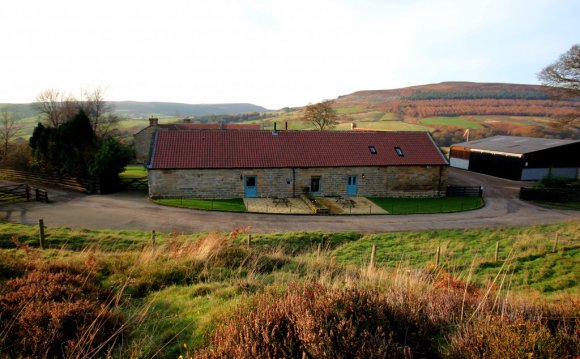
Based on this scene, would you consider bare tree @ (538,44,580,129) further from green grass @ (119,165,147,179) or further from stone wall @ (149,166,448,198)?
green grass @ (119,165,147,179)

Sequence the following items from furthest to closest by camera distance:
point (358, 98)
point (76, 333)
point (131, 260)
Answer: point (358, 98) → point (131, 260) → point (76, 333)

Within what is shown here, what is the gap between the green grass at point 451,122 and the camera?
75875 millimetres

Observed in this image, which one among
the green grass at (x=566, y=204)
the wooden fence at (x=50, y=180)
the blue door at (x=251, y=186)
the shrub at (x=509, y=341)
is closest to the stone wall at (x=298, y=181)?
the blue door at (x=251, y=186)

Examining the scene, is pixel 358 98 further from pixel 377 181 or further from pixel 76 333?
pixel 76 333

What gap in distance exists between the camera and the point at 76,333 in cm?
384

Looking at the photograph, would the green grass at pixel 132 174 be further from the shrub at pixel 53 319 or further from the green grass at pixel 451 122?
the green grass at pixel 451 122

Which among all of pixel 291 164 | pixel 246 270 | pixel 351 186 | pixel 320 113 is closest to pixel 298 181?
pixel 291 164

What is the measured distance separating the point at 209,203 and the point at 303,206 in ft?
21.7

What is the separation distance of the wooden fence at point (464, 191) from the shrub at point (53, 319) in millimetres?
29361

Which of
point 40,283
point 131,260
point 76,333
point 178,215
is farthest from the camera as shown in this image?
point 178,215

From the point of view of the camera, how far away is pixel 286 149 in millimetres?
27453

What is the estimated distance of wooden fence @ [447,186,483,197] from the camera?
2891 centimetres

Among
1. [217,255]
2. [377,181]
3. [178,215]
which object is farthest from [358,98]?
[217,255]

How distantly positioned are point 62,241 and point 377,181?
22002mm
